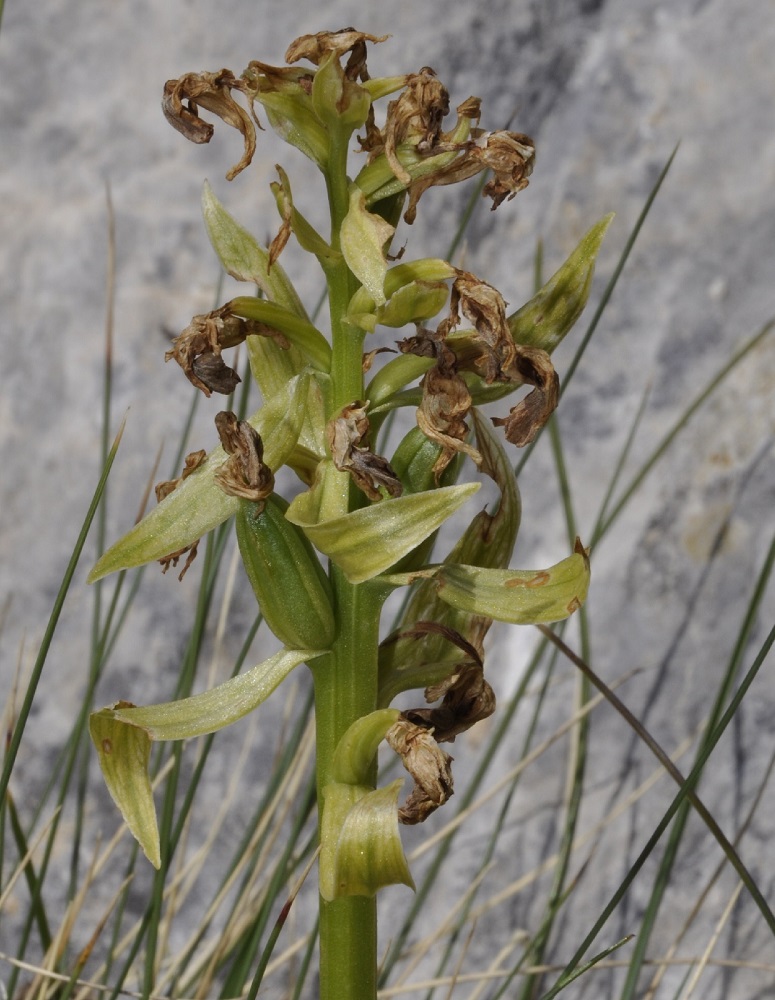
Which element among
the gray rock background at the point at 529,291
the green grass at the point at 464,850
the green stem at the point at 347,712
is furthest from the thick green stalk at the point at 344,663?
the gray rock background at the point at 529,291

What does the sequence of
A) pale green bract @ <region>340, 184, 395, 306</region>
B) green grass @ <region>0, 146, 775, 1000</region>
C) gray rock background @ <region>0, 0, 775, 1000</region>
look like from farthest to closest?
1. gray rock background @ <region>0, 0, 775, 1000</region>
2. green grass @ <region>0, 146, 775, 1000</region>
3. pale green bract @ <region>340, 184, 395, 306</region>

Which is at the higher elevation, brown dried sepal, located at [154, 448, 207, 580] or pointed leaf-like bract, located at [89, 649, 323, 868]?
brown dried sepal, located at [154, 448, 207, 580]

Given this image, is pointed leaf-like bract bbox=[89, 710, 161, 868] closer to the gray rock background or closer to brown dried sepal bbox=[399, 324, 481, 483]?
brown dried sepal bbox=[399, 324, 481, 483]

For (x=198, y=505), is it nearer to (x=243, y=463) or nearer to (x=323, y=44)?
(x=243, y=463)

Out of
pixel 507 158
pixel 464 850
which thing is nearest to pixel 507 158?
pixel 507 158

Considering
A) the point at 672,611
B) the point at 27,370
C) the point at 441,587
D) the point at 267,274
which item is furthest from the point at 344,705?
the point at 27,370

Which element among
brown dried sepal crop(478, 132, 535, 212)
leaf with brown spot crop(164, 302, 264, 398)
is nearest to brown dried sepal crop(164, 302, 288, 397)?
leaf with brown spot crop(164, 302, 264, 398)

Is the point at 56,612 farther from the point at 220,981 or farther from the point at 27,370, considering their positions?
the point at 27,370

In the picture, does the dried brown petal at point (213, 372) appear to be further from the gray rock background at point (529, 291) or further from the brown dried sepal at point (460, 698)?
the gray rock background at point (529, 291)
